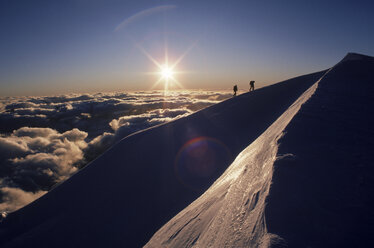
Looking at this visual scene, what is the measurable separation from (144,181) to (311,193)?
10.7 metres

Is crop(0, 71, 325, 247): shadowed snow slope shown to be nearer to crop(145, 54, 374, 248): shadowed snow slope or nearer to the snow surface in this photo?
the snow surface

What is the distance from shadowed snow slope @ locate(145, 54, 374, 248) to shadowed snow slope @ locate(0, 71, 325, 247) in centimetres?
664

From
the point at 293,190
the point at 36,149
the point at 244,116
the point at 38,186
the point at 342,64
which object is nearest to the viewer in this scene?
the point at 293,190

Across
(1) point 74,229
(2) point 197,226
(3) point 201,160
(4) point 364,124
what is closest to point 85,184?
(1) point 74,229

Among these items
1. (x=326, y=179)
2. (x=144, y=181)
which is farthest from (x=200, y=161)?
(x=326, y=179)

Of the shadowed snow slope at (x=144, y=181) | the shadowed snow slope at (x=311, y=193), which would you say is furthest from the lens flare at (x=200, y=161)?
the shadowed snow slope at (x=311, y=193)

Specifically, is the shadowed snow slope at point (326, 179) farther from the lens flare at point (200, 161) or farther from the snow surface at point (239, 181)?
the lens flare at point (200, 161)

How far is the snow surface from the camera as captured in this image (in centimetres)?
207

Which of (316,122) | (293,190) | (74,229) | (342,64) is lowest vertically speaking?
(74,229)

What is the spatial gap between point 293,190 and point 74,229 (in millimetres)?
12698

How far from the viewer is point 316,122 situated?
3416 mm

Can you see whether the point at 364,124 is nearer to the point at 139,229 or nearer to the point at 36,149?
the point at 139,229

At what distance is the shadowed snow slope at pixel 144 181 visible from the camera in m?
9.88

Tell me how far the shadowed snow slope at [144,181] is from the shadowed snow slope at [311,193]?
21.8 feet
